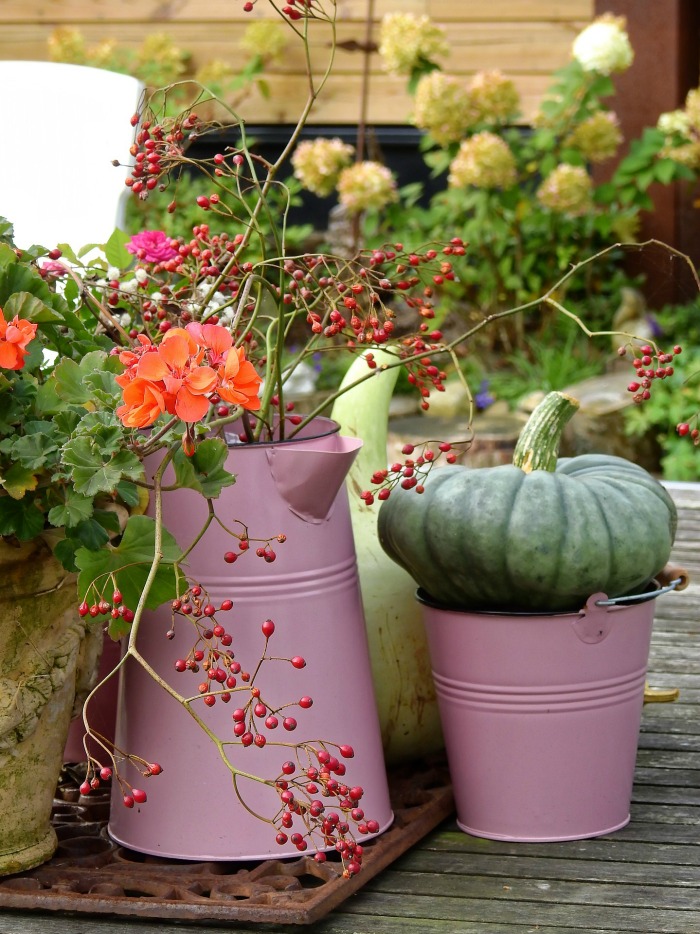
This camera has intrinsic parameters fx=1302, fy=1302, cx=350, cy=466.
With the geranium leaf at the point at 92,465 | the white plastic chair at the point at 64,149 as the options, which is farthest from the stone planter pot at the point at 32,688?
the white plastic chair at the point at 64,149

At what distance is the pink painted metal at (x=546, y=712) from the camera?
50.2 inches

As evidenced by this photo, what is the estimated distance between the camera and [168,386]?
3.11ft

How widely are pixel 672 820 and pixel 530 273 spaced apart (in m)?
3.24

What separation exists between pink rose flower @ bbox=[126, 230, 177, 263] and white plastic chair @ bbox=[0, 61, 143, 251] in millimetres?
964

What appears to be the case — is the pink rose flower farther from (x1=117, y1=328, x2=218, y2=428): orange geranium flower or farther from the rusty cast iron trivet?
the rusty cast iron trivet

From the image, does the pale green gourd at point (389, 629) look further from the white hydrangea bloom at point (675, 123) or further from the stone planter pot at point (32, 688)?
the white hydrangea bloom at point (675, 123)

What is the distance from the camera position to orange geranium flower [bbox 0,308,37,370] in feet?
3.34

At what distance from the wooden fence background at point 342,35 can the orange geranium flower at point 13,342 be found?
3.83 meters

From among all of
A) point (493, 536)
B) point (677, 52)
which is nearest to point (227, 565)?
point (493, 536)

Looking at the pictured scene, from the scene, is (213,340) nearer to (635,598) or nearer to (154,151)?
(154,151)

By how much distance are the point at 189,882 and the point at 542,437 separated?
552 millimetres

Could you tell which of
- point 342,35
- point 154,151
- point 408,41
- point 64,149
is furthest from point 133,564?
point 342,35

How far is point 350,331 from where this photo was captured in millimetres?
1272

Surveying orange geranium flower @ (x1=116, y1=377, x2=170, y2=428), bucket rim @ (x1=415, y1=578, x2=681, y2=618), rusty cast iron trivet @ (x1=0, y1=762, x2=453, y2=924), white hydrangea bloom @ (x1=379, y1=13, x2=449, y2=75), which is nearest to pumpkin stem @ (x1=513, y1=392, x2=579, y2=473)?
bucket rim @ (x1=415, y1=578, x2=681, y2=618)
